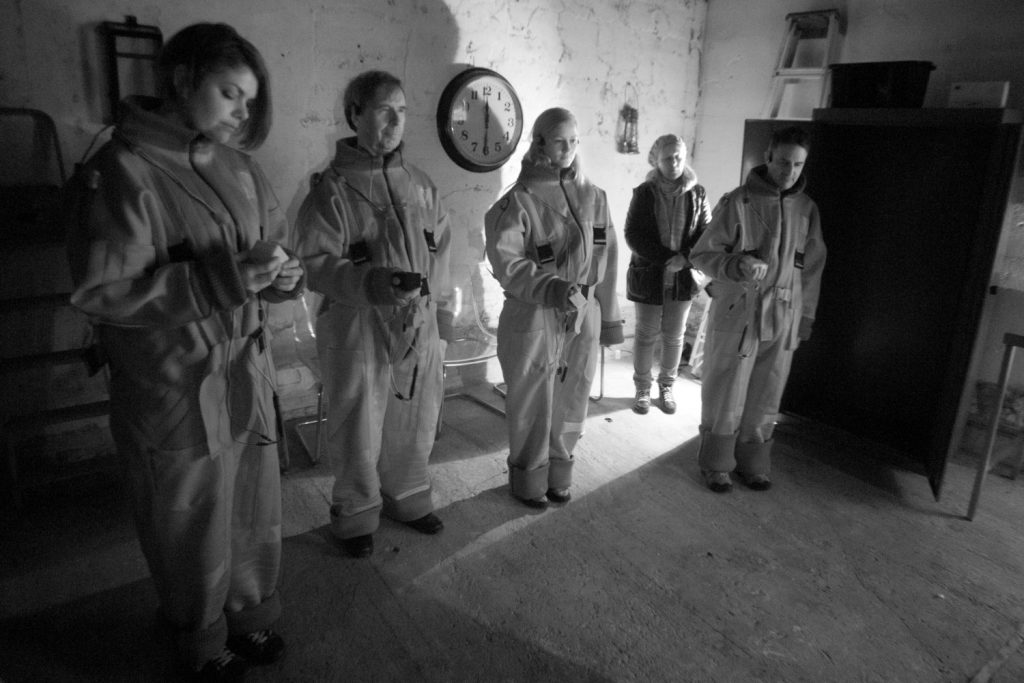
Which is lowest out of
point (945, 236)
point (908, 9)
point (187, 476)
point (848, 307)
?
point (187, 476)

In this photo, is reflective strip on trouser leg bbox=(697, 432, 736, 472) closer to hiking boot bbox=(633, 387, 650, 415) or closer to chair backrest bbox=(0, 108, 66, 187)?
hiking boot bbox=(633, 387, 650, 415)

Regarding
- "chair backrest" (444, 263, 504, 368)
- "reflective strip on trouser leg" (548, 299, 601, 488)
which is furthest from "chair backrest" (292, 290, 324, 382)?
"reflective strip on trouser leg" (548, 299, 601, 488)

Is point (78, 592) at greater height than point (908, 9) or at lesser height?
lesser

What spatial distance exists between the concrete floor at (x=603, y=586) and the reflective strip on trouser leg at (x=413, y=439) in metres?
0.13

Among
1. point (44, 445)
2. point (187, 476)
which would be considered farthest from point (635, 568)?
point (44, 445)

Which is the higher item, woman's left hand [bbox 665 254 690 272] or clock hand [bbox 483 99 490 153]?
clock hand [bbox 483 99 490 153]

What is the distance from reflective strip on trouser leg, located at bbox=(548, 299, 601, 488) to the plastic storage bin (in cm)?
163

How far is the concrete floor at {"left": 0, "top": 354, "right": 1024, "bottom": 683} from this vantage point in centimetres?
193

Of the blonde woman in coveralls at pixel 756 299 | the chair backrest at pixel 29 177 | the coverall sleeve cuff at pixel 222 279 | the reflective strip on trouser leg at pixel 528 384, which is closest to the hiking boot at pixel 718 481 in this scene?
the blonde woman in coveralls at pixel 756 299

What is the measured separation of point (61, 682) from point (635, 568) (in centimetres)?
171

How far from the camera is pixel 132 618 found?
205cm

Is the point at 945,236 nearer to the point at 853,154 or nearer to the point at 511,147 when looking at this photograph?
the point at 853,154

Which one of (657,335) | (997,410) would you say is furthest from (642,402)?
(997,410)

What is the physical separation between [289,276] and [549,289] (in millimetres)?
941
